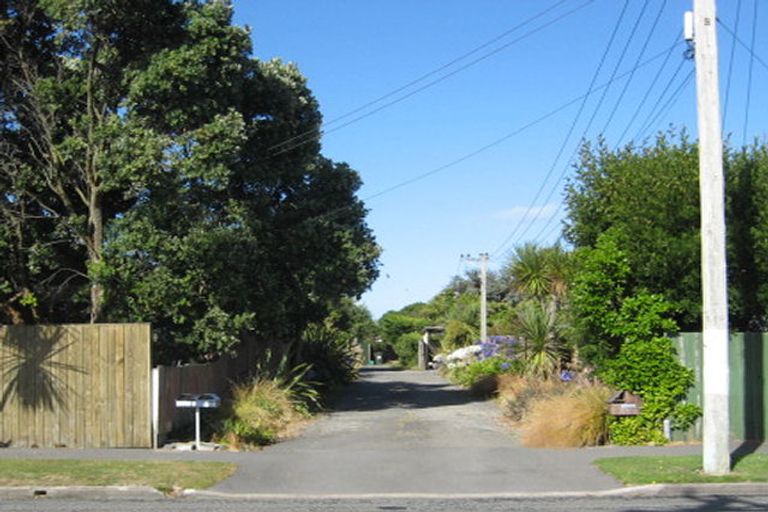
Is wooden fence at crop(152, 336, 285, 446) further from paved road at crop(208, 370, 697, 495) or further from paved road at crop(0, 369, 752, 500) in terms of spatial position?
paved road at crop(208, 370, 697, 495)

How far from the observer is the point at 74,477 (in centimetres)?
1203

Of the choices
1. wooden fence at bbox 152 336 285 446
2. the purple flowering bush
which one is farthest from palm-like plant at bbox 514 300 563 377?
wooden fence at bbox 152 336 285 446

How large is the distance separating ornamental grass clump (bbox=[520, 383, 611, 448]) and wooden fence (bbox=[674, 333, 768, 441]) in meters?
1.44

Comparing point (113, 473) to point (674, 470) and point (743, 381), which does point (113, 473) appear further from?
point (743, 381)

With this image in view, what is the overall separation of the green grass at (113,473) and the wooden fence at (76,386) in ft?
6.66

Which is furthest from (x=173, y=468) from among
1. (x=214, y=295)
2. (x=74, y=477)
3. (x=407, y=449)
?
(x=214, y=295)

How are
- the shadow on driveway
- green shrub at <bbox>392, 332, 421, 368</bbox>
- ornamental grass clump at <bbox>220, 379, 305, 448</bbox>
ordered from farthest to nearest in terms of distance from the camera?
green shrub at <bbox>392, 332, 421, 368</bbox> < the shadow on driveway < ornamental grass clump at <bbox>220, 379, 305, 448</bbox>

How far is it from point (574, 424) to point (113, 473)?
7.95 m

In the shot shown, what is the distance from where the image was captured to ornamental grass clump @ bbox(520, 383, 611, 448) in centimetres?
1587

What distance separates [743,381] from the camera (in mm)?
16031

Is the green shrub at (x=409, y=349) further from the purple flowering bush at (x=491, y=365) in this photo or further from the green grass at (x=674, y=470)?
the green grass at (x=674, y=470)

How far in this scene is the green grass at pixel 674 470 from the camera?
38.8 feet

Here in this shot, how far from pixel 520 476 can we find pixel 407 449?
3.34 metres

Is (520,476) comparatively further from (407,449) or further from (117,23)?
(117,23)
